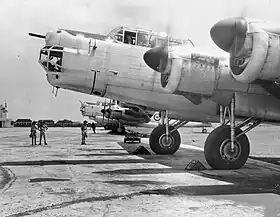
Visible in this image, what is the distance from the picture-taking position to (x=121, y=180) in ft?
27.1

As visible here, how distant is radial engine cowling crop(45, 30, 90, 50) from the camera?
1198cm

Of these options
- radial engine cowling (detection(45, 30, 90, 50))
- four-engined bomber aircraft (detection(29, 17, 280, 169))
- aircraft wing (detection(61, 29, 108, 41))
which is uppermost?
aircraft wing (detection(61, 29, 108, 41))

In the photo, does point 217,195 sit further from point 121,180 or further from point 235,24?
point 235,24

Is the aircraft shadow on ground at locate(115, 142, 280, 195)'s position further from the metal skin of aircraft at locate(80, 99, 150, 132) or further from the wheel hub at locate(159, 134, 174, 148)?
the metal skin of aircraft at locate(80, 99, 150, 132)

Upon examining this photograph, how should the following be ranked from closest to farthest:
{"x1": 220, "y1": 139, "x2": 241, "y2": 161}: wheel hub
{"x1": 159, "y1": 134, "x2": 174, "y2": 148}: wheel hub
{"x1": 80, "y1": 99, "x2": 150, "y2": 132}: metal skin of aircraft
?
{"x1": 220, "y1": 139, "x2": 241, "y2": 161}: wheel hub → {"x1": 159, "y1": 134, "x2": 174, "y2": 148}: wheel hub → {"x1": 80, "y1": 99, "x2": 150, "y2": 132}: metal skin of aircraft

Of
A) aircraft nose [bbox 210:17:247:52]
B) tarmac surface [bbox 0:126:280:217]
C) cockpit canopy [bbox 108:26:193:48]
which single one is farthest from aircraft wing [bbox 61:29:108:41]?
aircraft nose [bbox 210:17:247:52]

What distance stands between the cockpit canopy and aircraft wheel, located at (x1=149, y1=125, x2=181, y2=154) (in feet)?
14.0

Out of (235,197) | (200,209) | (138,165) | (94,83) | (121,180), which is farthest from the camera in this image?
(94,83)

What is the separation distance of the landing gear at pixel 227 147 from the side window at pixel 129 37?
5.03 m

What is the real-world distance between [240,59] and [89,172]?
491cm

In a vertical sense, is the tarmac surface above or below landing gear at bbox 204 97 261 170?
below

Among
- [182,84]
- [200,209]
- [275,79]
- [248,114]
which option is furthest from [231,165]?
[200,209]

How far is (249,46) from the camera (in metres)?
7.61

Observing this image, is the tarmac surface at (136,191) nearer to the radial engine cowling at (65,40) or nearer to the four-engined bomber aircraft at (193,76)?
the four-engined bomber aircraft at (193,76)
